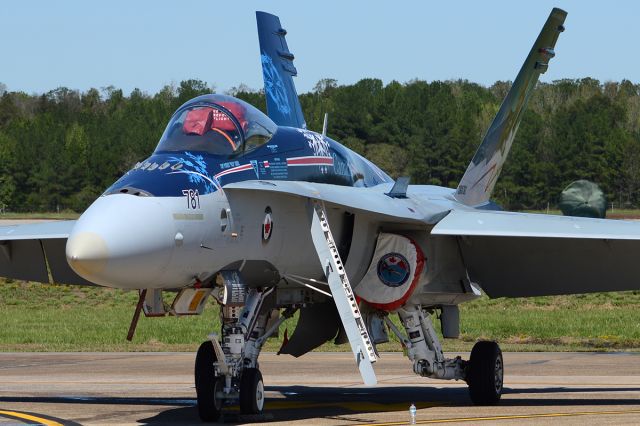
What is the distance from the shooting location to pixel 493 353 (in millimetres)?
16984

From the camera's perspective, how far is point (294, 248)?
14500 mm

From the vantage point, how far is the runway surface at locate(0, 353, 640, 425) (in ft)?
48.8

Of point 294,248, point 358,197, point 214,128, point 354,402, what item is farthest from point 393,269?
point 214,128

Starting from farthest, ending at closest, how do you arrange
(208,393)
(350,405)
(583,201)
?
(583,201) → (350,405) → (208,393)

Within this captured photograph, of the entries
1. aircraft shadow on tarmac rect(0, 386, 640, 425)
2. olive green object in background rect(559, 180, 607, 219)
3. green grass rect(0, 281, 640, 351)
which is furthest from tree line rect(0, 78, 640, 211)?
aircraft shadow on tarmac rect(0, 386, 640, 425)

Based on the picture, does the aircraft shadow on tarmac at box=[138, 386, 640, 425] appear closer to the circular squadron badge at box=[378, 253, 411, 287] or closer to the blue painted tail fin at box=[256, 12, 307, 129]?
the circular squadron badge at box=[378, 253, 411, 287]

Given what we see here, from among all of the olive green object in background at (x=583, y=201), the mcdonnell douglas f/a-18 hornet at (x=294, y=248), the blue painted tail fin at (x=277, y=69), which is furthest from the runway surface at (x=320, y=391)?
the olive green object in background at (x=583, y=201)

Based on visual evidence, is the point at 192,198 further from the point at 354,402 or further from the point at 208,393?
the point at 354,402

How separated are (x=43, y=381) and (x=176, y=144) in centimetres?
877

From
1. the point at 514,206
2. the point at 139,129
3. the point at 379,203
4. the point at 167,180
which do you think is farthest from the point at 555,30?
the point at 139,129

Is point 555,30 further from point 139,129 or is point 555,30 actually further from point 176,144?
point 139,129

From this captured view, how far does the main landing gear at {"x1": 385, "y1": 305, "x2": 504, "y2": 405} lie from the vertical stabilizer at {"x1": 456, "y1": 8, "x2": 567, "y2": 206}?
3.01 meters

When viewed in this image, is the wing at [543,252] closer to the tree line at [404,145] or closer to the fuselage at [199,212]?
the fuselage at [199,212]

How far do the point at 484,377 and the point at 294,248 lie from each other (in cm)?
384
